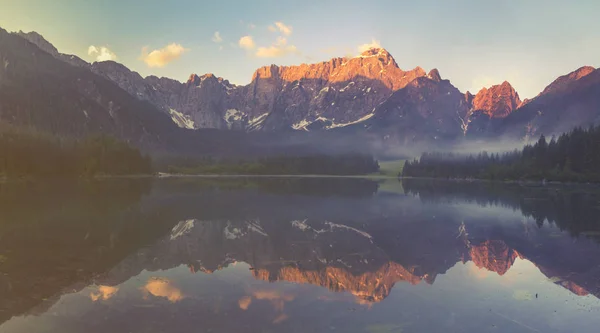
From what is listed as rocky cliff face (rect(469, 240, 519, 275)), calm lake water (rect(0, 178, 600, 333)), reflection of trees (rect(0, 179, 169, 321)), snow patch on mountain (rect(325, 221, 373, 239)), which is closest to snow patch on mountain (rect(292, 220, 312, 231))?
calm lake water (rect(0, 178, 600, 333))

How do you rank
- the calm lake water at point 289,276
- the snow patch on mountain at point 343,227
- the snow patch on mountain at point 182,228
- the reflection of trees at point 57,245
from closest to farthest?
1. the calm lake water at point 289,276
2. the reflection of trees at point 57,245
3. the snow patch on mountain at point 182,228
4. the snow patch on mountain at point 343,227

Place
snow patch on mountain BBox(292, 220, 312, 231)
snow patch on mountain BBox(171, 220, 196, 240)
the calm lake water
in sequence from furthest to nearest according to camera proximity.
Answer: snow patch on mountain BBox(292, 220, 312, 231) → snow patch on mountain BBox(171, 220, 196, 240) → the calm lake water

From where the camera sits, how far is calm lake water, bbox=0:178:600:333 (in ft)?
60.0

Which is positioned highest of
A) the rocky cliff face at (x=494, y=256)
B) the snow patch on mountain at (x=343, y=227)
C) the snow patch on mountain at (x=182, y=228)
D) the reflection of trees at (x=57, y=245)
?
the reflection of trees at (x=57, y=245)

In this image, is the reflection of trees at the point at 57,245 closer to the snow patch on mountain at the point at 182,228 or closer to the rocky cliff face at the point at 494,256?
the snow patch on mountain at the point at 182,228

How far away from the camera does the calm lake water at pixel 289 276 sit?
60.0 ft

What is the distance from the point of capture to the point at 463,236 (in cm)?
4319

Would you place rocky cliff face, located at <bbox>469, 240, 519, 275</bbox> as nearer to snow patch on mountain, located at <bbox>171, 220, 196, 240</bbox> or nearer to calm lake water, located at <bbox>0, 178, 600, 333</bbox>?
calm lake water, located at <bbox>0, 178, 600, 333</bbox>

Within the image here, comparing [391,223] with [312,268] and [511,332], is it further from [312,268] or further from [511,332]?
[511,332]

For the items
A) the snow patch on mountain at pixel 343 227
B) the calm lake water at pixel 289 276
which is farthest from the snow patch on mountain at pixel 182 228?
the snow patch on mountain at pixel 343 227

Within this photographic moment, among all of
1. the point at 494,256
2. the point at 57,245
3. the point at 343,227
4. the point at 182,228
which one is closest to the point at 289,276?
the point at 494,256

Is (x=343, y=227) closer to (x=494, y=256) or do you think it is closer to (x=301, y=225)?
(x=301, y=225)

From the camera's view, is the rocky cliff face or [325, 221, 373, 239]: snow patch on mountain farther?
[325, 221, 373, 239]: snow patch on mountain

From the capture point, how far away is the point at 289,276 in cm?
2639
